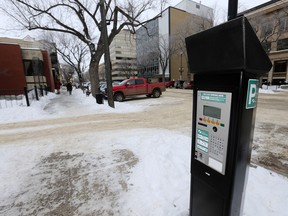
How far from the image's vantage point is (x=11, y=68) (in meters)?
14.7

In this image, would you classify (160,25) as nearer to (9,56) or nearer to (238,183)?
(9,56)

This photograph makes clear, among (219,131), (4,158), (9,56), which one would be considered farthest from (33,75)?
(219,131)

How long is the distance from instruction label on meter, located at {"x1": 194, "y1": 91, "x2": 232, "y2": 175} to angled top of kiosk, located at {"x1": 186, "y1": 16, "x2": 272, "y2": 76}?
214mm

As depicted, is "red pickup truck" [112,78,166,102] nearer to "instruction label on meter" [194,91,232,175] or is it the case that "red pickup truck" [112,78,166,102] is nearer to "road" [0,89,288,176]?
"road" [0,89,288,176]

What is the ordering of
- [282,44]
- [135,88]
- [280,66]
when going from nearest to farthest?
1. [135,88]
2. [282,44]
3. [280,66]

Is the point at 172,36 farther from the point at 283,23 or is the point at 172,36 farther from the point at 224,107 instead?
the point at 224,107

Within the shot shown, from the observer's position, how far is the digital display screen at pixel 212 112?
129 cm

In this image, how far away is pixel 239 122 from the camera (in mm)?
1188

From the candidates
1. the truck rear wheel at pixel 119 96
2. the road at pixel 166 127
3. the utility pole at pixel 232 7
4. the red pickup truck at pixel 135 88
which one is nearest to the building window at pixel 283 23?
the red pickup truck at pixel 135 88

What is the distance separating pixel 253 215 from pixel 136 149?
237 centimetres

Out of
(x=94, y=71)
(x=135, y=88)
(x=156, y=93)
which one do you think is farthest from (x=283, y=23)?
(x=94, y=71)

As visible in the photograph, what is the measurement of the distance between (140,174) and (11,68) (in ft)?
57.2

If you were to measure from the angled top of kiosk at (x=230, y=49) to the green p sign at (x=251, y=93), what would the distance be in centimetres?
8

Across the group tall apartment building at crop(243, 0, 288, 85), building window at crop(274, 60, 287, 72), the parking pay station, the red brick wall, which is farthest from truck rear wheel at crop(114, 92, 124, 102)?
building window at crop(274, 60, 287, 72)
